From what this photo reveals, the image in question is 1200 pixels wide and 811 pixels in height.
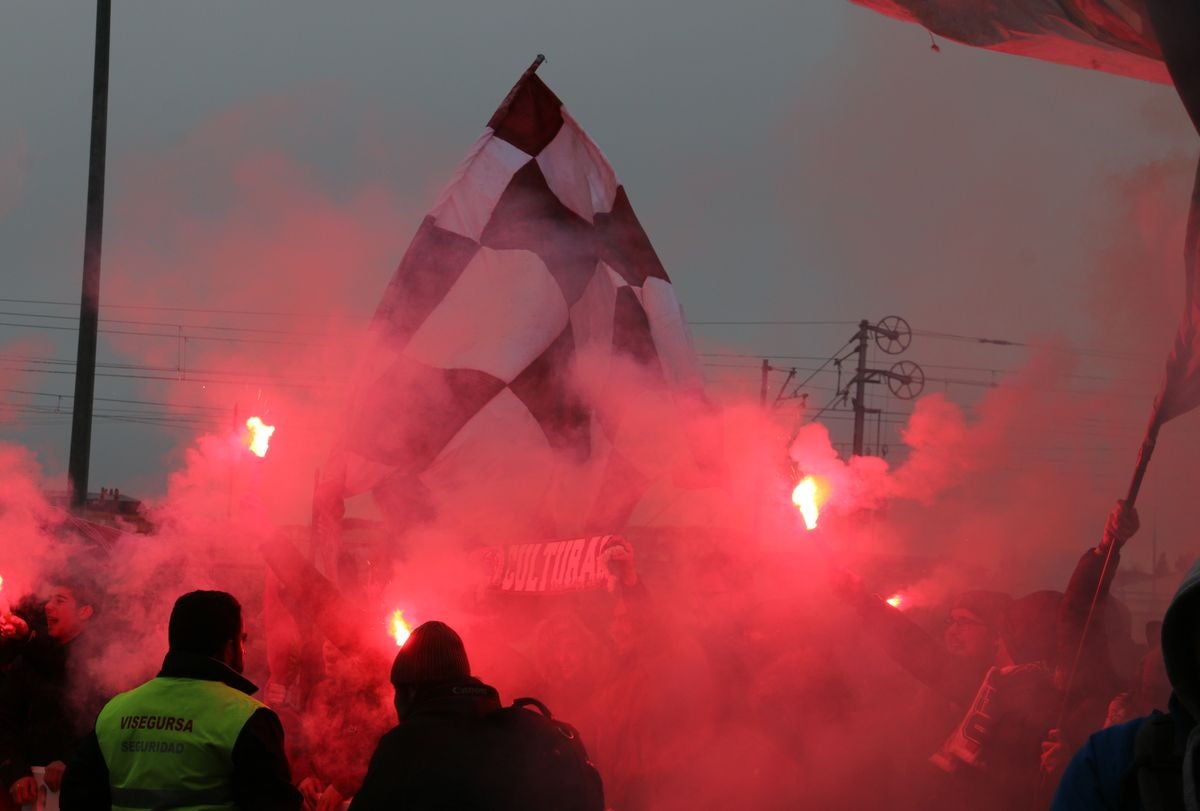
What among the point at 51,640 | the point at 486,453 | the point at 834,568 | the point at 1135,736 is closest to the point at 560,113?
the point at 486,453

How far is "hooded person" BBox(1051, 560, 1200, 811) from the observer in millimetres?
1415

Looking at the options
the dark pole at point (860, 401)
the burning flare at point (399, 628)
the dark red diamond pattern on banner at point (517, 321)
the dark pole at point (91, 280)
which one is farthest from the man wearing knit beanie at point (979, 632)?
the dark pole at point (860, 401)

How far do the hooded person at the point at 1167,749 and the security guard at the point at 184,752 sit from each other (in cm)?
204

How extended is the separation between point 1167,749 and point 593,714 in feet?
13.4

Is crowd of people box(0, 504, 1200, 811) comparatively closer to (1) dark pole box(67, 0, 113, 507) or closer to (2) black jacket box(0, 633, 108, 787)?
(2) black jacket box(0, 633, 108, 787)

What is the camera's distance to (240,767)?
9.53ft

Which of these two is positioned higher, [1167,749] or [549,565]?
[549,565]

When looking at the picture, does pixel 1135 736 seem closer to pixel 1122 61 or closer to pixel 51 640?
pixel 1122 61

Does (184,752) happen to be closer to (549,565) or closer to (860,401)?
(549,565)

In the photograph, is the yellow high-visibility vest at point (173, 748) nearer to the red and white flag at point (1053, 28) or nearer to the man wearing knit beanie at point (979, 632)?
the red and white flag at point (1053, 28)

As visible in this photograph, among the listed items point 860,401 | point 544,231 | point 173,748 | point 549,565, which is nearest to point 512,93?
point 544,231

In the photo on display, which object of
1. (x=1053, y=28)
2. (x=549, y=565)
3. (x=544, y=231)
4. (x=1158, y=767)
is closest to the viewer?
(x=1158, y=767)

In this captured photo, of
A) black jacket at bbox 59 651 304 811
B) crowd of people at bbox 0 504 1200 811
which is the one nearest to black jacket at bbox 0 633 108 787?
crowd of people at bbox 0 504 1200 811

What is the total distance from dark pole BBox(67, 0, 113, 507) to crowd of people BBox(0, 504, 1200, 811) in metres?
3.18
